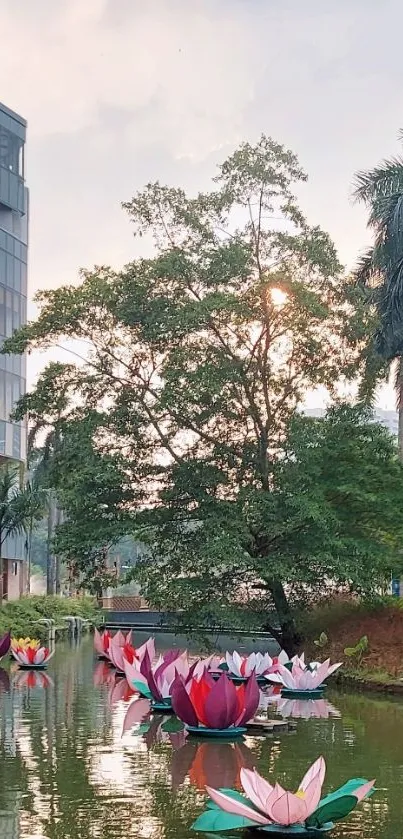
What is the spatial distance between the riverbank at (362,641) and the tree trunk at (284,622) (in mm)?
326

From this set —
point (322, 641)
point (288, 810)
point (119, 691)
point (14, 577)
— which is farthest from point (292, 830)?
point (14, 577)

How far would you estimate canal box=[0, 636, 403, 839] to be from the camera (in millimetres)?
7688

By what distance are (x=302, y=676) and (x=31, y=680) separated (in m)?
6.05

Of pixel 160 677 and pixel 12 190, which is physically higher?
pixel 12 190

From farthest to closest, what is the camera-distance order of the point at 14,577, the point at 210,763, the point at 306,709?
the point at 14,577 < the point at 306,709 < the point at 210,763

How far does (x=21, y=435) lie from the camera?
149ft

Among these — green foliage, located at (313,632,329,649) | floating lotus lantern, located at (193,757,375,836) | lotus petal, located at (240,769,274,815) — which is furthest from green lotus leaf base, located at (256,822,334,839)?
green foliage, located at (313,632,329,649)

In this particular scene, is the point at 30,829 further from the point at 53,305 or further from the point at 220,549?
the point at 53,305

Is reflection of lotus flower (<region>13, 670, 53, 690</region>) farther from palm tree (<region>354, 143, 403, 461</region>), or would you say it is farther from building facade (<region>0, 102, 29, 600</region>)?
building facade (<region>0, 102, 29, 600</region>)

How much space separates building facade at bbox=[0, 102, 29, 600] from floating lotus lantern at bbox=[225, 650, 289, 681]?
83.2ft

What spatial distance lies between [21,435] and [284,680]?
2922 cm

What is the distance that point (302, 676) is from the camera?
1780cm

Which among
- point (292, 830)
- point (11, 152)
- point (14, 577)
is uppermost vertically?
point (11, 152)

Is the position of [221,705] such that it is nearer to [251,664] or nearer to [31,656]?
[251,664]
